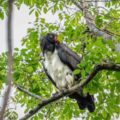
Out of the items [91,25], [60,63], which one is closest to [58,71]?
[60,63]

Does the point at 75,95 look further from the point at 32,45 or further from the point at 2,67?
the point at 32,45

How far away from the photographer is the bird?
604 cm

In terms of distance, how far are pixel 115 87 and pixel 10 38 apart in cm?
521

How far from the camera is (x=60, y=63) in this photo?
20.0 feet

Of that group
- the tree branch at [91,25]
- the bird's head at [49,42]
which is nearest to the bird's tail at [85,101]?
the bird's head at [49,42]

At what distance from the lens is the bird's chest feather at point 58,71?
19.8 ft

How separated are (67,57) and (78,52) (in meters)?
0.55

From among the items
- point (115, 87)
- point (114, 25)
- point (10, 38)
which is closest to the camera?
point (10, 38)

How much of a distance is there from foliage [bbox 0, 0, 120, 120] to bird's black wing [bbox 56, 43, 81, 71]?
5.2 inches

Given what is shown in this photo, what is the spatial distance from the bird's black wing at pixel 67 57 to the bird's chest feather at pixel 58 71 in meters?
0.05

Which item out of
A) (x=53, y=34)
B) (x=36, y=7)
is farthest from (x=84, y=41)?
(x=36, y=7)

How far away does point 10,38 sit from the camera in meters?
0.75

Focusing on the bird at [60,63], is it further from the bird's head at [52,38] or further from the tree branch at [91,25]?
the tree branch at [91,25]

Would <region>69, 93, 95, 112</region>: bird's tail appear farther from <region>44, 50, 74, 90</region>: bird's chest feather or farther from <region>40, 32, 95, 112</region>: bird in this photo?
<region>44, 50, 74, 90</region>: bird's chest feather
